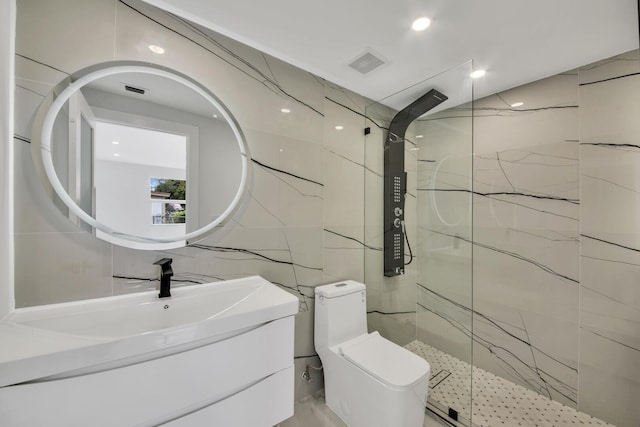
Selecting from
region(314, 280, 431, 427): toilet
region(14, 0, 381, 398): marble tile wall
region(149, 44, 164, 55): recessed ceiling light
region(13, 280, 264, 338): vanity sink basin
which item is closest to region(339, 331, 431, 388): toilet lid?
region(314, 280, 431, 427): toilet

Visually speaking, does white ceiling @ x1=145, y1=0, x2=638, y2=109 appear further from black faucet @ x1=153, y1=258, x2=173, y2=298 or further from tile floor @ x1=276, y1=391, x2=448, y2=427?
tile floor @ x1=276, y1=391, x2=448, y2=427

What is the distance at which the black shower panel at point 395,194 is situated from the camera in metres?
2.05

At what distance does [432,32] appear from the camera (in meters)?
1.32

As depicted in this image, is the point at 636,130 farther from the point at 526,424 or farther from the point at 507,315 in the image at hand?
the point at 526,424

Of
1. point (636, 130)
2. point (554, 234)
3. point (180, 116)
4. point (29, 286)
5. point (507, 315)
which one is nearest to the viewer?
point (29, 286)

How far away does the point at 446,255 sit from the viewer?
1.83 m

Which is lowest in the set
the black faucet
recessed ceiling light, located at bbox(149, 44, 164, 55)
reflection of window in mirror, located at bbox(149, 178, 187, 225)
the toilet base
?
the toilet base

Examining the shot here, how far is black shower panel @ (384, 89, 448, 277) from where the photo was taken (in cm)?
205

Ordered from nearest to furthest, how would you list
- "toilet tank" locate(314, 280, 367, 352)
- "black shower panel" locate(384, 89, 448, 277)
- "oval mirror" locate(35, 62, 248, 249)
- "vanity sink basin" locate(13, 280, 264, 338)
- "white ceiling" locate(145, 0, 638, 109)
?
"vanity sink basin" locate(13, 280, 264, 338) → "oval mirror" locate(35, 62, 248, 249) → "white ceiling" locate(145, 0, 638, 109) → "toilet tank" locate(314, 280, 367, 352) → "black shower panel" locate(384, 89, 448, 277)

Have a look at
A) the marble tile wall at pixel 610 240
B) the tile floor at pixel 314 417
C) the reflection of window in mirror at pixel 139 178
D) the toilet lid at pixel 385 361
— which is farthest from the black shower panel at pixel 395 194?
the reflection of window in mirror at pixel 139 178

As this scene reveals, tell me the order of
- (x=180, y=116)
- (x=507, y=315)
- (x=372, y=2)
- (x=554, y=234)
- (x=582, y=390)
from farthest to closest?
(x=507, y=315)
(x=554, y=234)
(x=582, y=390)
(x=180, y=116)
(x=372, y=2)

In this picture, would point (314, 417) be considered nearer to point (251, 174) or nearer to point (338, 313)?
point (338, 313)

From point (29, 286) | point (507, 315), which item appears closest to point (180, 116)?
point (29, 286)

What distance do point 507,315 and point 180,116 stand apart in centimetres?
268
